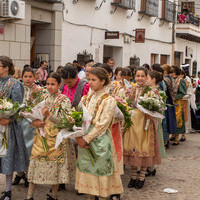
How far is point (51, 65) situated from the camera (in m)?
13.8

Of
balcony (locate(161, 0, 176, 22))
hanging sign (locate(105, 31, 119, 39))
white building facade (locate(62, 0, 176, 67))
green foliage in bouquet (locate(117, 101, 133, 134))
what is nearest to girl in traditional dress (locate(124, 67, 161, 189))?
green foliage in bouquet (locate(117, 101, 133, 134))

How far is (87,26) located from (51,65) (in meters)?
2.82

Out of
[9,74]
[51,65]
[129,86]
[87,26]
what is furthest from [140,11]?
[9,74]

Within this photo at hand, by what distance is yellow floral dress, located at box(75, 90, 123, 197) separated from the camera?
4484mm

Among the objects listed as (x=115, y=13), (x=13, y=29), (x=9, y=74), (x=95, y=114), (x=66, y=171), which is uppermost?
(x=115, y=13)

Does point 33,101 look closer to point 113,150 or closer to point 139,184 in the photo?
point 113,150

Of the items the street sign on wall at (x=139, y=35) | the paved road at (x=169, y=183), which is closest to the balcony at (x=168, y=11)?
the street sign on wall at (x=139, y=35)

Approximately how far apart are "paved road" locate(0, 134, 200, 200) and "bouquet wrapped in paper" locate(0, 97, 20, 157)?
2.62 feet

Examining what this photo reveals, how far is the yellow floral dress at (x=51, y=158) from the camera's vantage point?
4922mm

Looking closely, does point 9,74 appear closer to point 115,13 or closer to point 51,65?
point 51,65

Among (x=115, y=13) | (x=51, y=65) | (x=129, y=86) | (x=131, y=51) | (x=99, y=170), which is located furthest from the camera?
(x=131, y=51)

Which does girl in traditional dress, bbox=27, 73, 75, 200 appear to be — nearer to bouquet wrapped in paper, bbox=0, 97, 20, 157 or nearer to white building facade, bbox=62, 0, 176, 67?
bouquet wrapped in paper, bbox=0, 97, 20, 157

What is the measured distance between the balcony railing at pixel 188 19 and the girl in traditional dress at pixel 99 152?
21840mm

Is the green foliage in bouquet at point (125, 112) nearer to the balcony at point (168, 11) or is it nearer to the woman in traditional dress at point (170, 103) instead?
the woman in traditional dress at point (170, 103)
